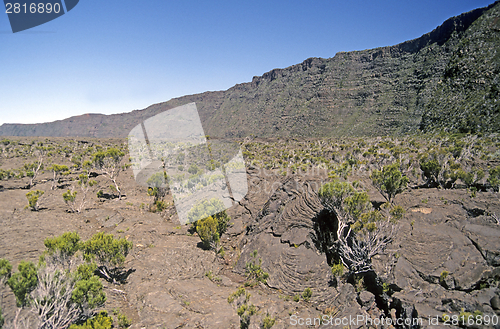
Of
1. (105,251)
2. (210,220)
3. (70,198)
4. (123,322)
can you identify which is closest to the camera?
(123,322)

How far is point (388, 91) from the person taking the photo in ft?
340

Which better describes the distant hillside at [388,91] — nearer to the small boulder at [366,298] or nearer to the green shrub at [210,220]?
the small boulder at [366,298]

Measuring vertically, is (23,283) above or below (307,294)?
above

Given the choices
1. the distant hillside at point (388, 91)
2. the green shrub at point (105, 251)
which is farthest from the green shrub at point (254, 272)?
the distant hillside at point (388, 91)

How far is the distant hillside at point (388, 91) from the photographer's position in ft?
224

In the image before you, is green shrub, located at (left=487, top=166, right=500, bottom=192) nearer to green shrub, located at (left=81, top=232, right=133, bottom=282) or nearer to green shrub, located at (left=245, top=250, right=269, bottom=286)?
green shrub, located at (left=245, top=250, right=269, bottom=286)

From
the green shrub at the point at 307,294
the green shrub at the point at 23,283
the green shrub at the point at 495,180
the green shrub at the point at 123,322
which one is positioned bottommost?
the green shrub at the point at 307,294

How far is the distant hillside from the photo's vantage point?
68125 millimetres

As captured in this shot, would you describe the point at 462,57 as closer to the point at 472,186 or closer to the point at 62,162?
the point at 472,186

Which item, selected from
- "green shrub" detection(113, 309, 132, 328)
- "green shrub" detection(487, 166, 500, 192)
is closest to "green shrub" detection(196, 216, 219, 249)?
"green shrub" detection(113, 309, 132, 328)

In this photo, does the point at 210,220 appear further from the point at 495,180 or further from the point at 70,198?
the point at 495,180

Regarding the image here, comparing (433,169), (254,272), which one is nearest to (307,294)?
(254,272)

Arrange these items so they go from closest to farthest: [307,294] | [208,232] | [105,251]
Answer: [307,294] < [105,251] < [208,232]

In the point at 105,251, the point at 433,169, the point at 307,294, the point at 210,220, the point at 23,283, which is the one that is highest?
the point at 23,283
